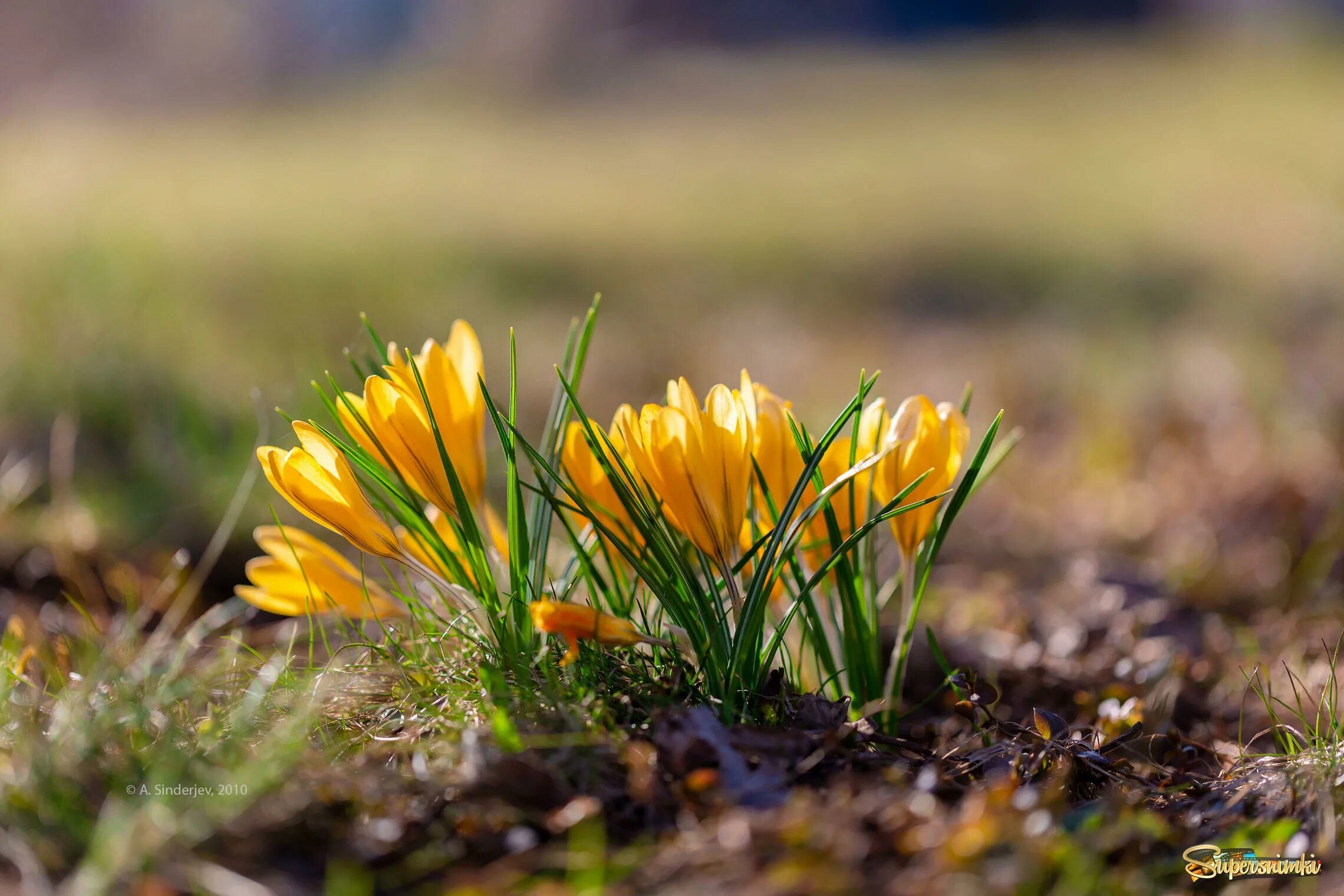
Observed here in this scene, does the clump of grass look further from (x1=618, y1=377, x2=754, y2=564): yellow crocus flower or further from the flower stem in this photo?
the flower stem

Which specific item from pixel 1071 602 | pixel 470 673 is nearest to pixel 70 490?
pixel 470 673

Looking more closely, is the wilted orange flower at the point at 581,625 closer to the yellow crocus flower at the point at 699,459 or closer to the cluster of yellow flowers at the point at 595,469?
the cluster of yellow flowers at the point at 595,469

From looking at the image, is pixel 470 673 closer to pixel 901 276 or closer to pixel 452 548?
pixel 452 548

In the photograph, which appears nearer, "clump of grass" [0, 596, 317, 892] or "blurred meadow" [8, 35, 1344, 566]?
"clump of grass" [0, 596, 317, 892]

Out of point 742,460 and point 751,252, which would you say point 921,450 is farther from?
point 751,252

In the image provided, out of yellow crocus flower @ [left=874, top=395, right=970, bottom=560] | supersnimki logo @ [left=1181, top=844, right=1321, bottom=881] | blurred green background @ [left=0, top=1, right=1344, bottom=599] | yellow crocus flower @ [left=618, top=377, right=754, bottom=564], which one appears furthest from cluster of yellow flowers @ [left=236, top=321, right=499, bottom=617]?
blurred green background @ [left=0, top=1, right=1344, bottom=599]

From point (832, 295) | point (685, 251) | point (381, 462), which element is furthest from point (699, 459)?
point (685, 251)
